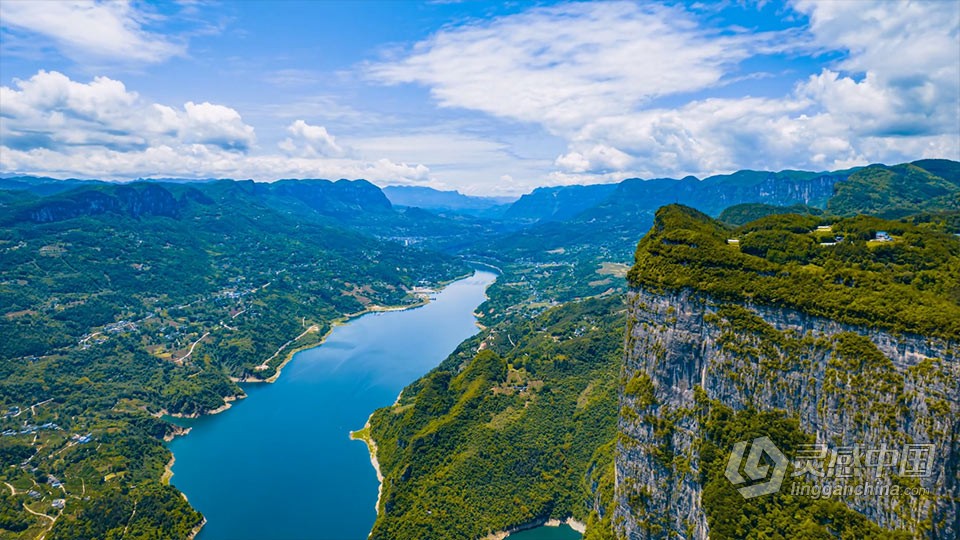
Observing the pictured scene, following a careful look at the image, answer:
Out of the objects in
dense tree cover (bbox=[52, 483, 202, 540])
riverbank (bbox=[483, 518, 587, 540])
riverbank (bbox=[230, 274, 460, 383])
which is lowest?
riverbank (bbox=[230, 274, 460, 383])

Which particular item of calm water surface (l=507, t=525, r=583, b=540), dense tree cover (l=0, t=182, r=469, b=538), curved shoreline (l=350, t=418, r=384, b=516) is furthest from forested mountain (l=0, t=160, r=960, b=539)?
curved shoreline (l=350, t=418, r=384, b=516)

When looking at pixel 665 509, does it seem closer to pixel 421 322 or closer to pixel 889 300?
pixel 889 300

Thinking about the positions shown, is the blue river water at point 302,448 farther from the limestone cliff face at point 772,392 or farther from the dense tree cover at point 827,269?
the dense tree cover at point 827,269

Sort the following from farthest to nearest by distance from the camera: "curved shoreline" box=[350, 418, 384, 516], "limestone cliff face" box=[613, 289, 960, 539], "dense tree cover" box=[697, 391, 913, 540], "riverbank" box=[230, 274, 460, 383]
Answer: "riverbank" box=[230, 274, 460, 383]
"curved shoreline" box=[350, 418, 384, 516]
"dense tree cover" box=[697, 391, 913, 540]
"limestone cliff face" box=[613, 289, 960, 539]

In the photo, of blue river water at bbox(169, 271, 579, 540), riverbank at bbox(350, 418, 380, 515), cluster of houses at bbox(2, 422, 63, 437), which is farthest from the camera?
cluster of houses at bbox(2, 422, 63, 437)

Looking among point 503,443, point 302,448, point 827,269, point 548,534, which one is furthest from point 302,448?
point 827,269

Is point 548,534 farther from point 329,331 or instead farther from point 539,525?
point 329,331

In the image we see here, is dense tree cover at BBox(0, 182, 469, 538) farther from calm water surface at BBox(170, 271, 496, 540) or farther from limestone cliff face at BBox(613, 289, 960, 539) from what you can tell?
limestone cliff face at BBox(613, 289, 960, 539)
